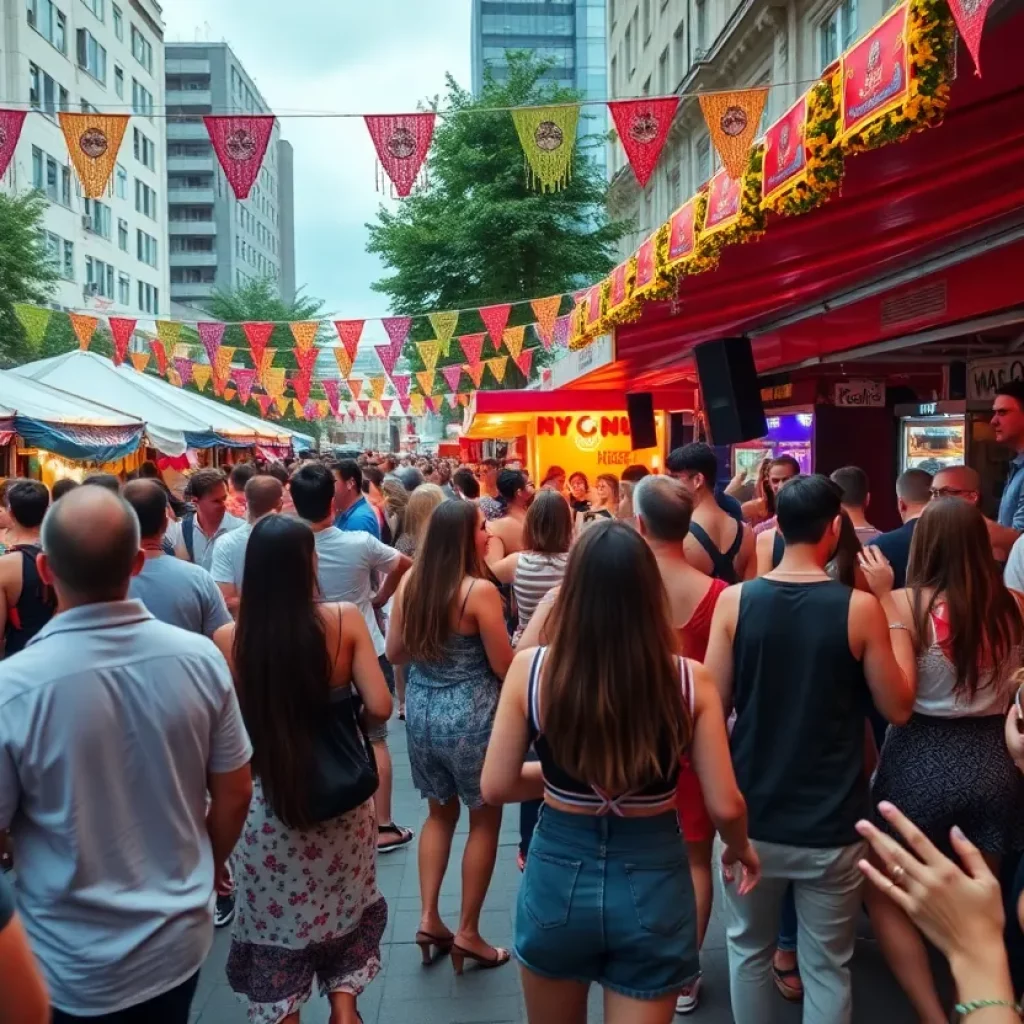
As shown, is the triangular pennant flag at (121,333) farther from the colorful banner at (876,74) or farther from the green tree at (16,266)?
the colorful banner at (876,74)

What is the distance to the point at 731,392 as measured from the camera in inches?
371

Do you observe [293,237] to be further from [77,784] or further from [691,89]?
[77,784]

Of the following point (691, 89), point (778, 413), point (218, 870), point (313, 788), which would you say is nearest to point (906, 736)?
point (313, 788)

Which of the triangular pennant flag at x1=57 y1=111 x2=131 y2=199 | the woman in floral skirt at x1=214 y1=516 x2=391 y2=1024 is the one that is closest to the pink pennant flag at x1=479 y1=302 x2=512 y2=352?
the triangular pennant flag at x1=57 y1=111 x2=131 y2=199

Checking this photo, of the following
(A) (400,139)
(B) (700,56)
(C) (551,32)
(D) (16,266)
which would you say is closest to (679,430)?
(A) (400,139)

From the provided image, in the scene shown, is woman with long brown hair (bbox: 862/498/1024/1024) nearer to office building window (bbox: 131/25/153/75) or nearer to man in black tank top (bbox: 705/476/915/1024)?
man in black tank top (bbox: 705/476/915/1024)

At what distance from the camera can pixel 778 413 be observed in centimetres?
1205

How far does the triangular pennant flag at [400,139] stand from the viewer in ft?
28.1

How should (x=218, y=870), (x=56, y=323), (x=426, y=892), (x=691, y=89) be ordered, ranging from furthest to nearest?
(x=56, y=323) < (x=691, y=89) < (x=426, y=892) < (x=218, y=870)

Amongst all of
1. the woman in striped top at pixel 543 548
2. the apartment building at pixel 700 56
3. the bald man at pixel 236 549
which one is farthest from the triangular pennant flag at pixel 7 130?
the apartment building at pixel 700 56

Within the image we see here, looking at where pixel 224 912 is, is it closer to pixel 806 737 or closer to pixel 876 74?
pixel 806 737

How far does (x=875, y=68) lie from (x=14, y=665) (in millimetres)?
3454

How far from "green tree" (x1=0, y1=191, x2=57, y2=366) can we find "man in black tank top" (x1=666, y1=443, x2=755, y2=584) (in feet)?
86.3

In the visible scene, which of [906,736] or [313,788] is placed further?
[906,736]
